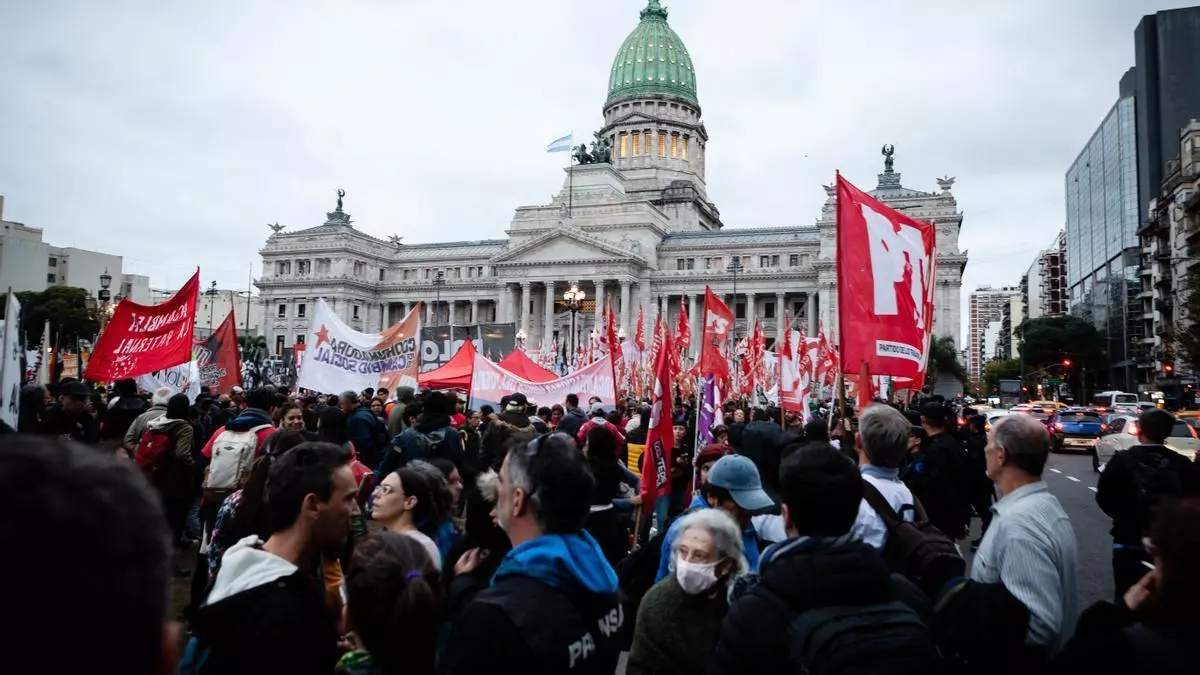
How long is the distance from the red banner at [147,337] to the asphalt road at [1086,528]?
11478mm

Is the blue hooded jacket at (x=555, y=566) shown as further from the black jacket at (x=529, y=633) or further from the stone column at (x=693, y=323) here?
the stone column at (x=693, y=323)

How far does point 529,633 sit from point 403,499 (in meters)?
2.02

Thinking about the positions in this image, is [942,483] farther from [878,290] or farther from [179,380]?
[179,380]

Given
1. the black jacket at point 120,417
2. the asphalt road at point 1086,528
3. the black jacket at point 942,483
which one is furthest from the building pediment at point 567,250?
the black jacket at point 942,483

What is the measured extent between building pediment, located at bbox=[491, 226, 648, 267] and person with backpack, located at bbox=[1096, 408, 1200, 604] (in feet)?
192

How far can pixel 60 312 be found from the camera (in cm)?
6366

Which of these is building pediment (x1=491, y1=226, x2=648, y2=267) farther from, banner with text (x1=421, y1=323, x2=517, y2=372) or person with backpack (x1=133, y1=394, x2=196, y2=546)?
person with backpack (x1=133, y1=394, x2=196, y2=546)

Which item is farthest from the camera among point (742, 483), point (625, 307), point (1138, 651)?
point (625, 307)

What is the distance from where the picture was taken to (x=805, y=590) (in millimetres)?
2521

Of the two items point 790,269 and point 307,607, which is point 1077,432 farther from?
point 790,269

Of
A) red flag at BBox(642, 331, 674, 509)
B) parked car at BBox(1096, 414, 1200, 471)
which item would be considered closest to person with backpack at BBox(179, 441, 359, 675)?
red flag at BBox(642, 331, 674, 509)

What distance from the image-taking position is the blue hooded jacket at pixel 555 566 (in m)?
2.59

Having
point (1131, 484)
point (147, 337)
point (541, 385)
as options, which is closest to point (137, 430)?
point (147, 337)

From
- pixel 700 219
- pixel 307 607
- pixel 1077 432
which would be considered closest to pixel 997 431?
pixel 307 607
